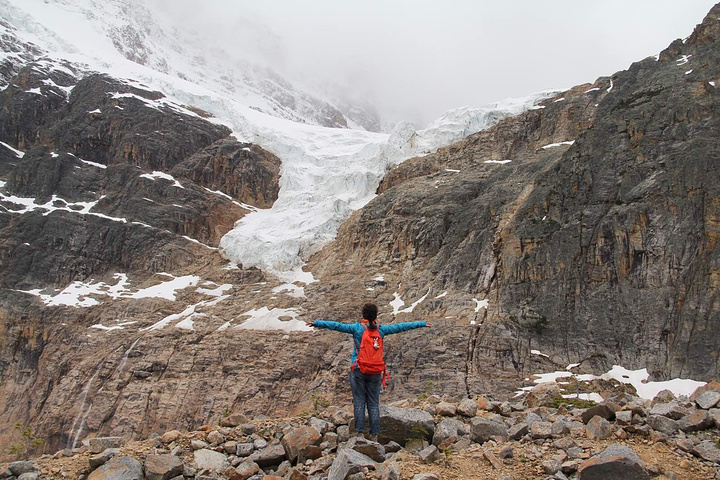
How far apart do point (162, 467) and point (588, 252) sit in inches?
1167

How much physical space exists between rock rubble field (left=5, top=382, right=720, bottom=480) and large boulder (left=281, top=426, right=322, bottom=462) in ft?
0.05

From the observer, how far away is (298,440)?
6.76 meters

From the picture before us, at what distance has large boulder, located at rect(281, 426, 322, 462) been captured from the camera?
21.8 feet

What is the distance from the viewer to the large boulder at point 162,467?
19.6 feet

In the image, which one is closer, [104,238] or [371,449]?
[371,449]

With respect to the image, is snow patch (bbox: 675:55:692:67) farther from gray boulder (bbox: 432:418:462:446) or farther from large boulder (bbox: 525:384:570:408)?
gray boulder (bbox: 432:418:462:446)

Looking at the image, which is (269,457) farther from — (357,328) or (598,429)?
(598,429)

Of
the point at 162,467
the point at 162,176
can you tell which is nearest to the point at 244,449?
the point at 162,467

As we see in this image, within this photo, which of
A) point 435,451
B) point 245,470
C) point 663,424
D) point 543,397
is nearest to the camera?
point 435,451

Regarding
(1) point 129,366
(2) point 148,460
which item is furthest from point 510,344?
(1) point 129,366

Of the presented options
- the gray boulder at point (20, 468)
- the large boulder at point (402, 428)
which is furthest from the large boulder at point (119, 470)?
the large boulder at point (402, 428)

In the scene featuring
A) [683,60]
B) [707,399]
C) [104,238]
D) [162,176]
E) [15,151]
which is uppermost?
[15,151]

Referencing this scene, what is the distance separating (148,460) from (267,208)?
66.1 meters

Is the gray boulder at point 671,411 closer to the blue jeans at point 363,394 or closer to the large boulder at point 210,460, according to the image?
the blue jeans at point 363,394
